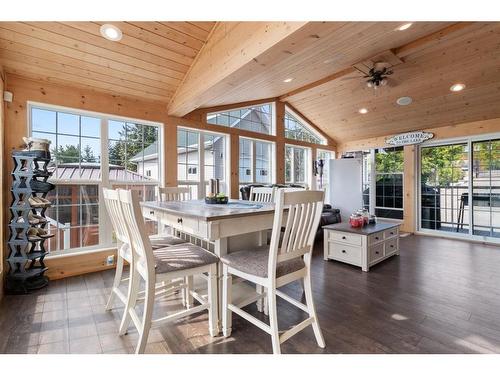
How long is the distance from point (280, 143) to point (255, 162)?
2.50ft

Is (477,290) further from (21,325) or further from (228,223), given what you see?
(21,325)

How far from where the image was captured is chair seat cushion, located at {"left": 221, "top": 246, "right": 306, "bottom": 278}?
157 centimetres

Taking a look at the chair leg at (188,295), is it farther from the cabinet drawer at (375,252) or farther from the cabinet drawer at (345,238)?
the cabinet drawer at (375,252)

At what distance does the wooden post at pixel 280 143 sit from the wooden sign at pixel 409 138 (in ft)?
8.19

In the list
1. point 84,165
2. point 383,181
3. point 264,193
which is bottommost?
point 264,193

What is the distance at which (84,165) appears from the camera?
10.2 ft

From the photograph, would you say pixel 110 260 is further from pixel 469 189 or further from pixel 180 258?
pixel 469 189

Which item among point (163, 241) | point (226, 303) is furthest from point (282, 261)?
point (163, 241)

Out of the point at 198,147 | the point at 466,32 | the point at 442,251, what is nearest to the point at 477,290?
the point at 442,251

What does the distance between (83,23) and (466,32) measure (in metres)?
4.22

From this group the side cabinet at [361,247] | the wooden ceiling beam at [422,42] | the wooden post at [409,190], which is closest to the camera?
the wooden ceiling beam at [422,42]

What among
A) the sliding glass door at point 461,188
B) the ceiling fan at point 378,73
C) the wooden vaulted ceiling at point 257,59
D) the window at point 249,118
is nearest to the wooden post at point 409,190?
the sliding glass door at point 461,188

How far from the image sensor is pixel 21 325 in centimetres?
191

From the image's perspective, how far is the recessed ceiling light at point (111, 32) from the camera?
2.39 meters
